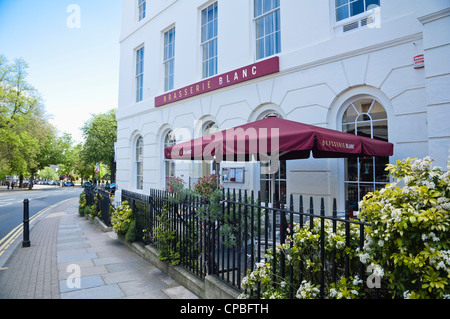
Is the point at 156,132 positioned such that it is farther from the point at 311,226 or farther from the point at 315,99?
the point at 311,226

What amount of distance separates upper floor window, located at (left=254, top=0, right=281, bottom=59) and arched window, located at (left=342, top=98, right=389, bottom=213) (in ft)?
10.1

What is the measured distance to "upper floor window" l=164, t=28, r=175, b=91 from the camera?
491 inches

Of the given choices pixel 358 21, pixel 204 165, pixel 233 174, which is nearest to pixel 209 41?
pixel 204 165

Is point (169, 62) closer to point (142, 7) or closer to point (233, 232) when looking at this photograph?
point (142, 7)

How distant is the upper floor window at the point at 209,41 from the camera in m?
10.4

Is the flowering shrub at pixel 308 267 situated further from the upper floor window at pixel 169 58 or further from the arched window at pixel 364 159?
the upper floor window at pixel 169 58

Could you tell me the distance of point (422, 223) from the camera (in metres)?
1.86

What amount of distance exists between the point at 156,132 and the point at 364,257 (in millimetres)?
11602

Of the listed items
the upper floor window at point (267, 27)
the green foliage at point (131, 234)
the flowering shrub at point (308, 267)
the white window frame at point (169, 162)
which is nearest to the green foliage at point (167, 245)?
the green foliage at point (131, 234)

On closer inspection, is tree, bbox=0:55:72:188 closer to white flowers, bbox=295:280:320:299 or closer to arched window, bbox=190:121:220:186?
arched window, bbox=190:121:220:186

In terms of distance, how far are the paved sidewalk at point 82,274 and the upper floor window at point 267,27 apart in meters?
6.75

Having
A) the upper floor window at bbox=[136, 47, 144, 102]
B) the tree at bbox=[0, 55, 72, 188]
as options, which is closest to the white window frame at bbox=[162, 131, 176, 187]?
the upper floor window at bbox=[136, 47, 144, 102]
